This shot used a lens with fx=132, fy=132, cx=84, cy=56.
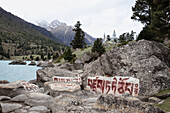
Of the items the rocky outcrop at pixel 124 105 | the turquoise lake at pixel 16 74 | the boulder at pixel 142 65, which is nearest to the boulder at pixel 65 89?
the boulder at pixel 142 65

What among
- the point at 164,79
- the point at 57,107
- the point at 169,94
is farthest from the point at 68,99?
the point at 164,79

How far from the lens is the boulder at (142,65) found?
8.68 m

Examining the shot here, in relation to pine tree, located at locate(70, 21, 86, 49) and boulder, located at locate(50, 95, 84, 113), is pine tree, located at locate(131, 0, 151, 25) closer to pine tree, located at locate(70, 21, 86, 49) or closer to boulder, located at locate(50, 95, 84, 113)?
boulder, located at locate(50, 95, 84, 113)

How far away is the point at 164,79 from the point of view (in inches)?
341

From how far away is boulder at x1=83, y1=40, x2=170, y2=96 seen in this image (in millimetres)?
8680

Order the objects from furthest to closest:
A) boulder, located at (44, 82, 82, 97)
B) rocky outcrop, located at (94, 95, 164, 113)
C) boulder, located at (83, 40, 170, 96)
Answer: boulder, located at (44, 82, 82, 97) → boulder, located at (83, 40, 170, 96) → rocky outcrop, located at (94, 95, 164, 113)

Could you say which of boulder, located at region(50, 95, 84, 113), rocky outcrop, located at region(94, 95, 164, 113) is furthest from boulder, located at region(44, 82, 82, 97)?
rocky outcrop, located at region(94, 95, 164, 113)

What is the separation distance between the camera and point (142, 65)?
9406 millimetres

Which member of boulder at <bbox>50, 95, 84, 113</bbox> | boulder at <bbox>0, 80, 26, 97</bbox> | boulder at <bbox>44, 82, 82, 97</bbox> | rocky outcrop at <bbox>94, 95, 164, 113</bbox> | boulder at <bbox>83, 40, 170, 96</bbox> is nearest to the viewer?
rocky outcrop at <bbox>94, 95, 164, 113</bbox>

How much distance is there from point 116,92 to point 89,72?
3.41 metres

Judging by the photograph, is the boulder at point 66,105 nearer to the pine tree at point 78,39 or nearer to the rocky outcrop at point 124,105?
the rocky outcrop at point 124,105

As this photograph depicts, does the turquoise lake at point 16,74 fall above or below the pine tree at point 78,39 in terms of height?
below

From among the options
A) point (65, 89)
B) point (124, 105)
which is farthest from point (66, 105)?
point (65, 89)

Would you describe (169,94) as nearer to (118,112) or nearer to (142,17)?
(118,112)
